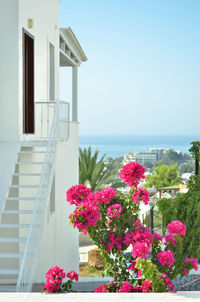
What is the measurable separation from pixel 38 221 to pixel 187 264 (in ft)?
11.4

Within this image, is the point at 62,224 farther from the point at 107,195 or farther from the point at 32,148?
the point at 107,195

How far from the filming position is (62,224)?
14391 millimetres

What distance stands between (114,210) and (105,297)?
110 cm

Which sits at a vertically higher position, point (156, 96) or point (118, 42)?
point (118, 42)

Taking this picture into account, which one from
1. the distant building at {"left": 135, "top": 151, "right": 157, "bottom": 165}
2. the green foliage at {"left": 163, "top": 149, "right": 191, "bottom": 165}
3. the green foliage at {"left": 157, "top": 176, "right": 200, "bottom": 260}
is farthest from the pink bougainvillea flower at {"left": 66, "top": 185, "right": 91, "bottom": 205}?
the distant building at {"left": 135, "top": 151, "right": 157, "bottom": 165}

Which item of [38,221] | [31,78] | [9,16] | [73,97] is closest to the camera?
[38,221]

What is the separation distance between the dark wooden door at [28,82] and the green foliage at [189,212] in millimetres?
3773

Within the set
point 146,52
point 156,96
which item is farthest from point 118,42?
point 156,96

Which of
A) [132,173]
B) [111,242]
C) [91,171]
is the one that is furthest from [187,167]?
[111,242]

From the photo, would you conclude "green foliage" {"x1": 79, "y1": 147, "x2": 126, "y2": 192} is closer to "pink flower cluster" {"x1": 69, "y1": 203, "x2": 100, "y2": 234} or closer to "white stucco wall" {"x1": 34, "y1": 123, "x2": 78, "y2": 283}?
"white stucco wall" {"x1": 34, "y1": 123, "x2": 78, "y2": 283}

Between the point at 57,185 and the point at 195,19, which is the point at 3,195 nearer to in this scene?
the point at 57,185

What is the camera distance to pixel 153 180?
47406 mm

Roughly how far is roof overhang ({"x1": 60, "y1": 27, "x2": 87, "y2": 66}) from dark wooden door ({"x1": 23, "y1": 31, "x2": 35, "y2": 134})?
148 inches

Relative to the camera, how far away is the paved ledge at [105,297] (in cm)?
494
